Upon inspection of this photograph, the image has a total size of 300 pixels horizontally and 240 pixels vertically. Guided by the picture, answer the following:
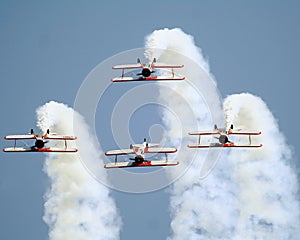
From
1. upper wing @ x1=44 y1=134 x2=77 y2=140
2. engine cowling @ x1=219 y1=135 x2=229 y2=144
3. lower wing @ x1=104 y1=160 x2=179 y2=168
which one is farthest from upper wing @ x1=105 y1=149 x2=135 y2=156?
engine cowling @ x1=219 y1=135 x2=229 y2=144

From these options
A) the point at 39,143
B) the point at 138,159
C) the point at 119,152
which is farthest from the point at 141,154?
the point at 39,143

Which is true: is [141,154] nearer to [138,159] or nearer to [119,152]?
[138,159]

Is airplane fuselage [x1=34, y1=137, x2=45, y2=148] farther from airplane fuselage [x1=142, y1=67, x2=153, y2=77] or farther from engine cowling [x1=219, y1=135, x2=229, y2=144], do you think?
engine cowling [x1=219, y1=135, x2=229, y2=144]

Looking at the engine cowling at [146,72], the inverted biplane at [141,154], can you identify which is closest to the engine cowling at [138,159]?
the inverted biplane at [141,154]

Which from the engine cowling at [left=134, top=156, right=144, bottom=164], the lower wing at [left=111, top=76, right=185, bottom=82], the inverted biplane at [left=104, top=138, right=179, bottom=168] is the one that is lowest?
the engine cowling at [left=134, top=156, right=144, bottom=164]

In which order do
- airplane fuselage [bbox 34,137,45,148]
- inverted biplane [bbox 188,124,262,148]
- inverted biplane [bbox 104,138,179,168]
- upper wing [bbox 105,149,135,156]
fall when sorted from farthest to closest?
upper wing [bbox 105,149,135,156] → inverted biplane [bbox 188,124,262,148] → airplane fuselage [bbox 34,137,45,148] → inverted biplane [bbox 104,138,179,168]

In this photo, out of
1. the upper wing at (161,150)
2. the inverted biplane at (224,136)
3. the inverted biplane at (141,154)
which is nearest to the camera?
the inverted biplane at (141,154)

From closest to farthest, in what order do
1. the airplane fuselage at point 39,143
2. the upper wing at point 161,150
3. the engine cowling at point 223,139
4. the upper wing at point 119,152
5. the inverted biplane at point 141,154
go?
the inverted biplane at point 141,154, the airplane fuselage at point 39,143, the engine cowling at point 223,139, the upper wing at point 161,150, the upper wing at point 119,152

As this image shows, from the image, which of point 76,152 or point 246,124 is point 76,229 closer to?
point 76,152

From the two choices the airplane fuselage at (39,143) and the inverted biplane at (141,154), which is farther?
the airplane fuselage at (39,143)

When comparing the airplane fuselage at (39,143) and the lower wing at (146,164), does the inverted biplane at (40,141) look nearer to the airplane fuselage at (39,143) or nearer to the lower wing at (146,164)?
the airplane fuselage at (39,143)

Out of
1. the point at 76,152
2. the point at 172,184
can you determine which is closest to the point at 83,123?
the point at 76,152

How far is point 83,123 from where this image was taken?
197750 millimetres

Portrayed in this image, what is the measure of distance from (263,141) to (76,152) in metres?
28.5
